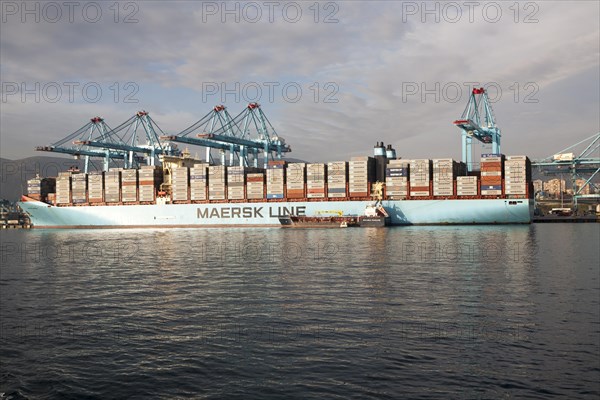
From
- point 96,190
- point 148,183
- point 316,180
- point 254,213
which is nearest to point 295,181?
point 316,180

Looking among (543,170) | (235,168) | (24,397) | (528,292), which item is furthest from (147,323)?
(543,170)

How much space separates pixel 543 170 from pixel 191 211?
86.5 meters

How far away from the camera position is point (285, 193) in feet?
303

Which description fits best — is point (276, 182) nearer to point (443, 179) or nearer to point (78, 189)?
point (443, 179)

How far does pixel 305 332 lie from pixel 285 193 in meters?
75.7

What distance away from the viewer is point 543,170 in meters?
125

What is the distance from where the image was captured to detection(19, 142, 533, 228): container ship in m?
83.4

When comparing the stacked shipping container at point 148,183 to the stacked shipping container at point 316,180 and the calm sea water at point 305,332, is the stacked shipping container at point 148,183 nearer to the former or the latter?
the stacked shipping container at point 316,180

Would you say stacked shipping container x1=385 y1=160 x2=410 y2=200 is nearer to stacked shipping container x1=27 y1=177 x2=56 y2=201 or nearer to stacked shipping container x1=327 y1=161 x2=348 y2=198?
stacked shipping container x1=327 y1=161 x2=348 y2=198

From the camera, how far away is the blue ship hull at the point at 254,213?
82.7 m

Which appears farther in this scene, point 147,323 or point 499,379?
point 147,323

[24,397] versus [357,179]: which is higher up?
[357,179]

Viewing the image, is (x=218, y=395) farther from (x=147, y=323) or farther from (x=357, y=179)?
(x=357, y=179)

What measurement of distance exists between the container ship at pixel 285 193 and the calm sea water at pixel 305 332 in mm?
52063
